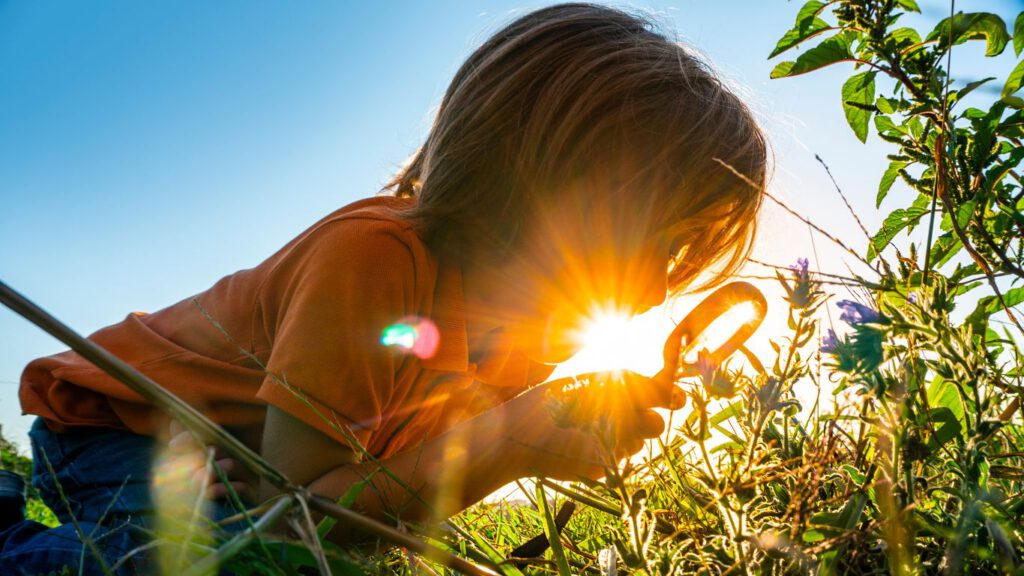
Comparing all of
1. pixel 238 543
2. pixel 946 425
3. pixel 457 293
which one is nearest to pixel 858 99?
pixel 946 425

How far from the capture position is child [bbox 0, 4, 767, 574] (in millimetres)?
1322

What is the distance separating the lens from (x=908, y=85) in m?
1.09

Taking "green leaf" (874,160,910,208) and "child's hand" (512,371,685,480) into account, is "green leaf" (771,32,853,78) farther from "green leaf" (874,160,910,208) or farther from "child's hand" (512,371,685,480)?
"child's hand" (512,371,685,480)

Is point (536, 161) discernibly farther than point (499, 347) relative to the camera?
No

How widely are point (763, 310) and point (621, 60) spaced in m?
1.19

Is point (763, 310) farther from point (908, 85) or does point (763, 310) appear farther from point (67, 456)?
point (67, 456)

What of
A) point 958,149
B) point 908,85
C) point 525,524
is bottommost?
point 525,524

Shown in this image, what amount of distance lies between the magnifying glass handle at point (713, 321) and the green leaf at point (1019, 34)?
1.95ft

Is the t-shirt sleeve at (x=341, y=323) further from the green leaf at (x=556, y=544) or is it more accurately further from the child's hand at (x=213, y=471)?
the green leaf at (x=556, y=544)

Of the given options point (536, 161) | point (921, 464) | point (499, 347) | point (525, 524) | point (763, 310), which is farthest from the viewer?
point (499, 347)

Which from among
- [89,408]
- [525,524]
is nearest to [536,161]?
[525,524]

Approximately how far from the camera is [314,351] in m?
1.33

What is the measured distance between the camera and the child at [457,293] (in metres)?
1.32

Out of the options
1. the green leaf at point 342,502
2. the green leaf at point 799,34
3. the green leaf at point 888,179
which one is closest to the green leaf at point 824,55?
the green leaf at point 799,34
